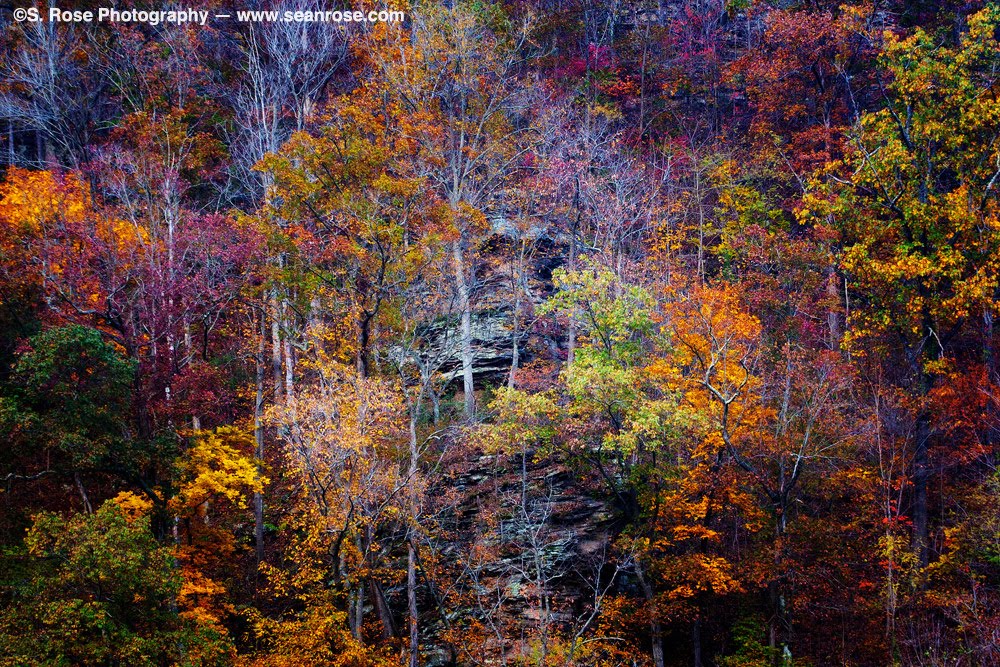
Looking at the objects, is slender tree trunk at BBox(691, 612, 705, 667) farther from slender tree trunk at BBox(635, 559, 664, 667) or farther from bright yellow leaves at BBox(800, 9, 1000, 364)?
→ bright yellow leaves at BBox(800, 9, 1000, 364)

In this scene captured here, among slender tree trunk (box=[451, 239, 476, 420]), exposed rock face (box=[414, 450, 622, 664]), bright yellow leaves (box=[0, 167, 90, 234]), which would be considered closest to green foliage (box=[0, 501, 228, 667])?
exposed rock face (box=[414, 450, 622, 664])

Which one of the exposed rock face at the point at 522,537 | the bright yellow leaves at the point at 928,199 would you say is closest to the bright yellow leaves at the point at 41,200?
the exposed rock face at the point at 522,537

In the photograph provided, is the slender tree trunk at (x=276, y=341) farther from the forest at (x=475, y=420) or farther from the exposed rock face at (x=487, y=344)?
the exposed rock face at (x=487, y=344)

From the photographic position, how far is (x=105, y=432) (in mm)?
17516

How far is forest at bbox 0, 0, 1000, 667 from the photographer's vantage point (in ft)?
54.9

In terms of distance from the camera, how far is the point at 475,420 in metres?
21.3

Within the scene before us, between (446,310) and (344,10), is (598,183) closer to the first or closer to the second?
(446,310)

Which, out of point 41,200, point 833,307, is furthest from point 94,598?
point 833,307

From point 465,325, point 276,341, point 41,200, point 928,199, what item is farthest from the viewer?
point 465,325

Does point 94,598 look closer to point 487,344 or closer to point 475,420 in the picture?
point 475,420

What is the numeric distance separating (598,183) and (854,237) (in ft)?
32.3

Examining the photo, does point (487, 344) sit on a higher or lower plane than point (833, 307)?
lower

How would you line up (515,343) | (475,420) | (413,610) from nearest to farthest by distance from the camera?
(413,610), (475,420), (515,343)

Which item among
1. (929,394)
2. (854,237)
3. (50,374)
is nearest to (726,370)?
(929,394)
